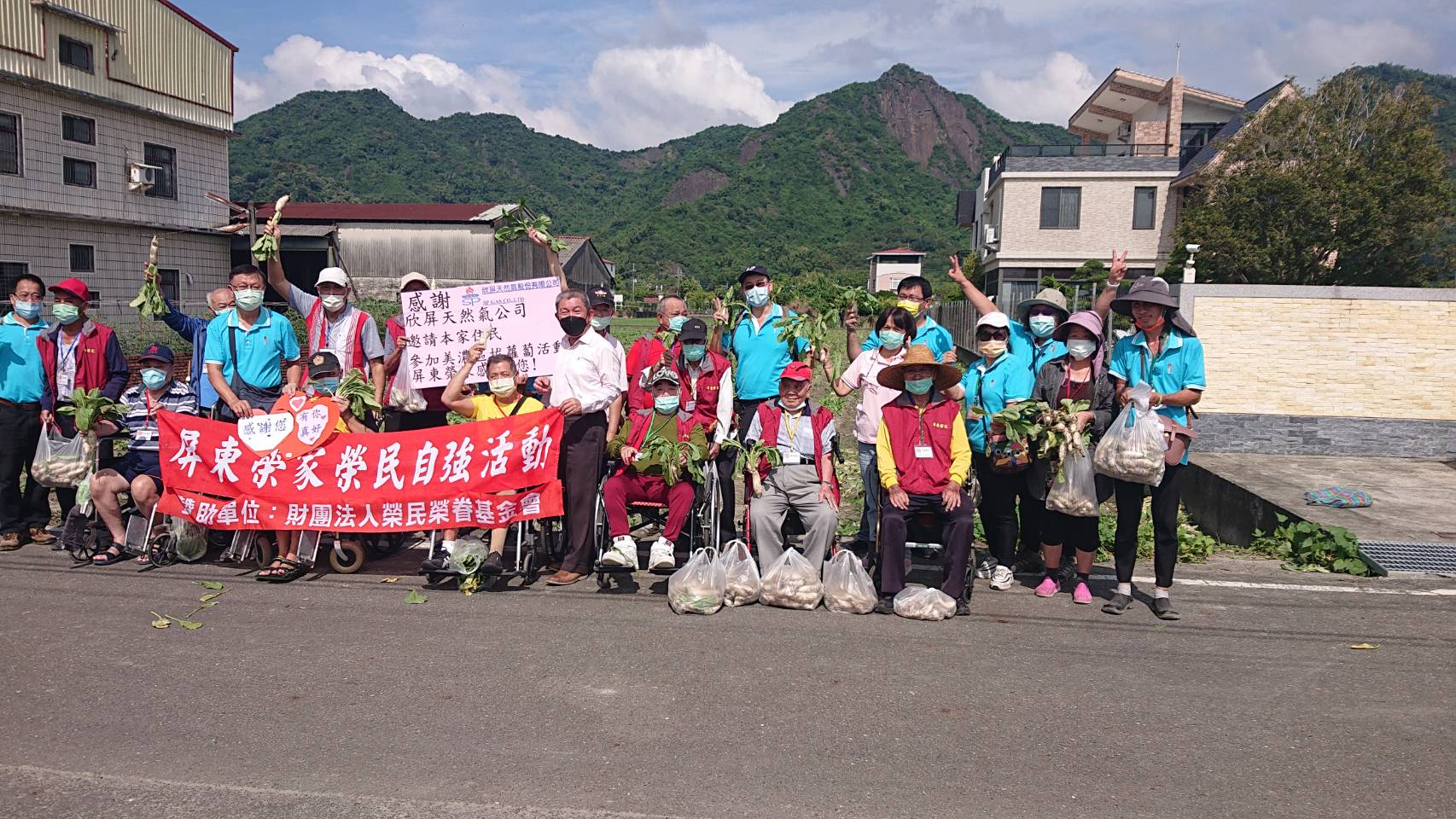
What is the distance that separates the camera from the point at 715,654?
5.29m

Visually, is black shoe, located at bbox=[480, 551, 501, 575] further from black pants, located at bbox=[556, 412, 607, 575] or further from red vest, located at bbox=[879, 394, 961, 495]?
red vest, located at bbox=[879, 394, 961, 495]

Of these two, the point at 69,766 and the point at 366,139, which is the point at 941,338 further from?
the point at 366,139

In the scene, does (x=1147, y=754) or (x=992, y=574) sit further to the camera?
(x=992, y=574)

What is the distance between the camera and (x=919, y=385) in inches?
248

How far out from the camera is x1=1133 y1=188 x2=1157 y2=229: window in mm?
36375

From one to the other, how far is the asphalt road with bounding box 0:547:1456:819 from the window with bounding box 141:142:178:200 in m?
24.5

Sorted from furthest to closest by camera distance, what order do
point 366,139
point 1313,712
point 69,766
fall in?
point 366,139
point 1313,712
point 69,766

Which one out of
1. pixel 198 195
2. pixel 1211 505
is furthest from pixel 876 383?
pixel 198 195

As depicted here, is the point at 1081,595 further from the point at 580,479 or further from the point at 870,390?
the point at 580,479

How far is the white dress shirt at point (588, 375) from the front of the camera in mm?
6809

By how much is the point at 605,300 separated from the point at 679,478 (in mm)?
1403

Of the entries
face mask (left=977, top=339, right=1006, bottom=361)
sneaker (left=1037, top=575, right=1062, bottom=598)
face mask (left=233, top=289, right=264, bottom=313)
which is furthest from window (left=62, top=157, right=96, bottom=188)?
sneaker (left=1037, top=575, right=1062, bottom=598)

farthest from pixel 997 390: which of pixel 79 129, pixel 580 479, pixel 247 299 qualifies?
pixel 79 129

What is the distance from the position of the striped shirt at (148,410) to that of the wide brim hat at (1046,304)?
6.17 m
